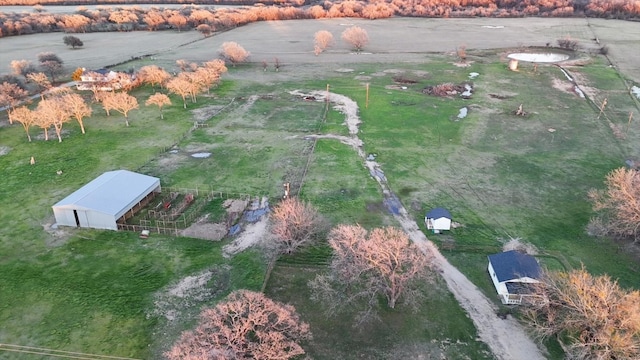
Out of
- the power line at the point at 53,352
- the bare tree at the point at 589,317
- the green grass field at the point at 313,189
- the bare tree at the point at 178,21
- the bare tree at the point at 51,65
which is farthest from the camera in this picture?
the bare tree at the point at 178,21

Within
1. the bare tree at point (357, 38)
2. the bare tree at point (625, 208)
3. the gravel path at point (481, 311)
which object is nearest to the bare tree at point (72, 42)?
the bare tree at point (357, 38)

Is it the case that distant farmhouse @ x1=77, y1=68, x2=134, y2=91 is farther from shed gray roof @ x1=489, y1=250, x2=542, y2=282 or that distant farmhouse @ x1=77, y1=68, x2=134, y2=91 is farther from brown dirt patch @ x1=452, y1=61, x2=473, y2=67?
shed gray roof @ x1=489, y1=250, x2=542, y2=282

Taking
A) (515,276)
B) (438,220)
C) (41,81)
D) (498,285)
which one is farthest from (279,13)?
(515,276)

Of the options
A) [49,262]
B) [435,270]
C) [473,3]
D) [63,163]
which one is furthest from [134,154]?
[473,3]

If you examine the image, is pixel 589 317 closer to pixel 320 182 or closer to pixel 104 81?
pixel 320 182

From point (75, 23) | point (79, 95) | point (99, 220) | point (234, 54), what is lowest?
point (99, 220)

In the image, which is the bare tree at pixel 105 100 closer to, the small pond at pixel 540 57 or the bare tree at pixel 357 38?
the bare tree at pixel 357 38

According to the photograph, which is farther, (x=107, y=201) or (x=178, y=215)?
(x=178, y=215)
